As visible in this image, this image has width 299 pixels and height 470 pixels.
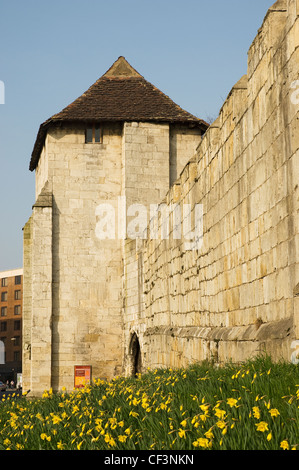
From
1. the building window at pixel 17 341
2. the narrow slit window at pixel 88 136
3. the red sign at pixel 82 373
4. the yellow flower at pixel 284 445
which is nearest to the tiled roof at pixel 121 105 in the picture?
the narrow slit window at pixel 88 136

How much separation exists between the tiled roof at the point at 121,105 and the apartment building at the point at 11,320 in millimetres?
50307

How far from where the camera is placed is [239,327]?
8.80 metres

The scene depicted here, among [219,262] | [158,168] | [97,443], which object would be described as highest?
[158,168]

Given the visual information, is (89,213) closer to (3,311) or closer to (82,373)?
(82,373)

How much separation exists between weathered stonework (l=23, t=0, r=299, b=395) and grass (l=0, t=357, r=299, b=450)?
960 mm

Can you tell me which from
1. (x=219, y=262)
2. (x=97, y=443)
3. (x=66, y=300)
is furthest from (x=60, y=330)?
(x=97, y=443)

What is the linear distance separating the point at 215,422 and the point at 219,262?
5.89m

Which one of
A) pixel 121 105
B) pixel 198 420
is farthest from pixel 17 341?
pixel 198 420

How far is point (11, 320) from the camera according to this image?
2958 inches

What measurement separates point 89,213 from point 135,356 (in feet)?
15.9

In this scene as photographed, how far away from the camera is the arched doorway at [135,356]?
21.7 metres

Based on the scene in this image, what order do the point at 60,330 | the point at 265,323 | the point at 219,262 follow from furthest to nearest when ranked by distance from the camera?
1. the point at 60,330
2. the point at 219,262
3. the point at 265,323

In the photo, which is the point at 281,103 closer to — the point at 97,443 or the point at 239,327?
the point at 239,327

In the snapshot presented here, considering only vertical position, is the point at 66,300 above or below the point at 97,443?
above
